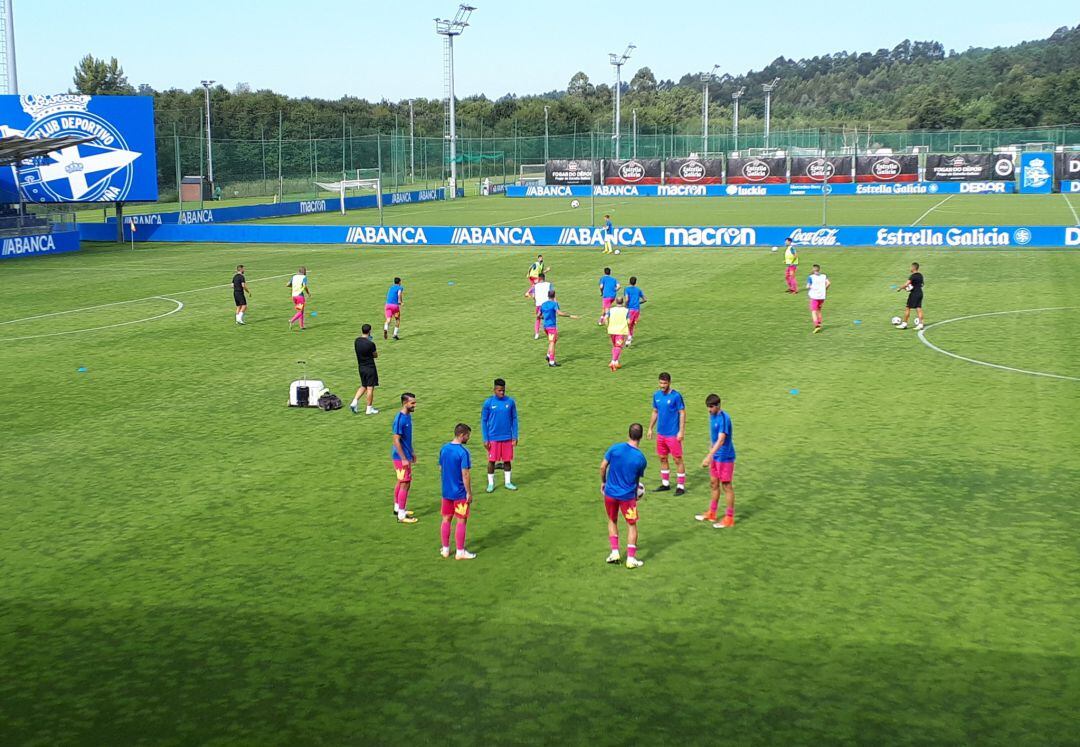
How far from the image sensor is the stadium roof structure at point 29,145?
161ft

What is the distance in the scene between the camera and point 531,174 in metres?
121

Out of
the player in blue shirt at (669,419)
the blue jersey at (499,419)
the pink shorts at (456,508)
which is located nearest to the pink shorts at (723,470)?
the player in blue shirt at (669,419)

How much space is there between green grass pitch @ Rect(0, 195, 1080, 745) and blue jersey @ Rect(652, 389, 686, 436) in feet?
3.45

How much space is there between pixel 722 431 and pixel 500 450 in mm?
3516

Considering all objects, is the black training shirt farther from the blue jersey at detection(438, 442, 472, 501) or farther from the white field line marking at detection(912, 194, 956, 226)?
the white field line marking at detection(912, 194, 956, 226)

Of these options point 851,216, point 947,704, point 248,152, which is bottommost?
point 947,704

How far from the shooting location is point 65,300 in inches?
1480

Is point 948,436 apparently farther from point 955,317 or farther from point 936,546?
point 955,317

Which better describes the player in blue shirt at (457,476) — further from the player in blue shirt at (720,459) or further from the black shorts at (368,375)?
the black shorts at (368,375)

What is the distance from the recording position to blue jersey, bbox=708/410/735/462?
1339cm

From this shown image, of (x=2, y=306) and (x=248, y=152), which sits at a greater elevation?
(x=248, y=152)

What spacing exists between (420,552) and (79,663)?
414 centimetres

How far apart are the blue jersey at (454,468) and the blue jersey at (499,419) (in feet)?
8.68

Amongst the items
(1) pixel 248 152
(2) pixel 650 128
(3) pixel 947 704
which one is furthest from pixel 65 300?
(2) pixel 650 128
